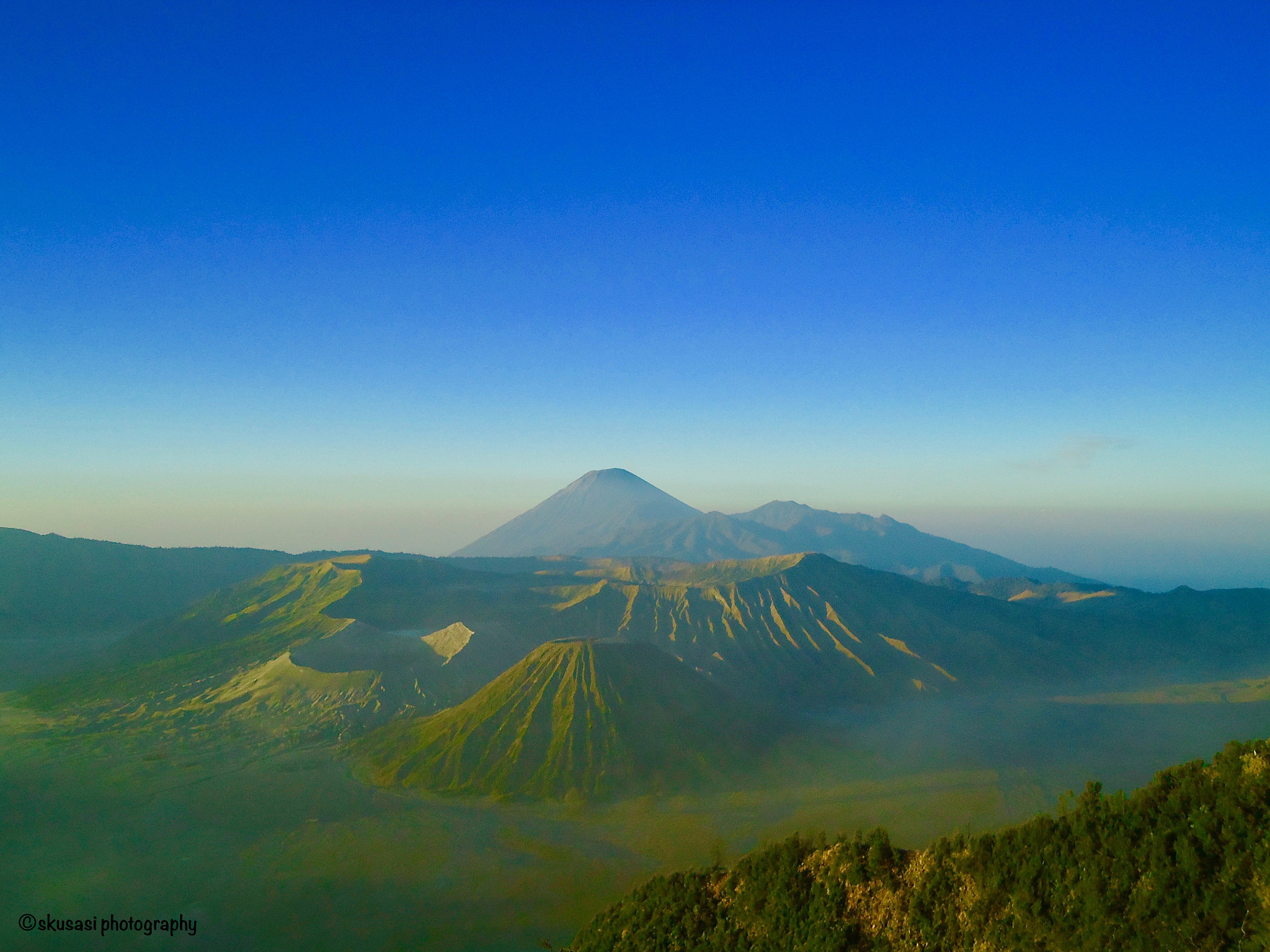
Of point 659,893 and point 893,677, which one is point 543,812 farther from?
point 893,677

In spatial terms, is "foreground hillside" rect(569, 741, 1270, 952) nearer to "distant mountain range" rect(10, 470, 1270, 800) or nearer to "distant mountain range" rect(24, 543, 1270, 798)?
"distant mountain range" rect(10, 470, 1270, 800)

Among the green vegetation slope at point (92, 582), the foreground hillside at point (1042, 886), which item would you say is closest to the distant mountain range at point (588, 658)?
the foreground hillside at point (1042, 886)

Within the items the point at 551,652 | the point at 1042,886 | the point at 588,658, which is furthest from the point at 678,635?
the point at 1042,886

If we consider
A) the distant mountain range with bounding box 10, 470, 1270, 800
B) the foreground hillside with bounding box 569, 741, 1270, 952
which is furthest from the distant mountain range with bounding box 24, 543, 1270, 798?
the foreground hillside with bounding box 569, 741, 1270, 952

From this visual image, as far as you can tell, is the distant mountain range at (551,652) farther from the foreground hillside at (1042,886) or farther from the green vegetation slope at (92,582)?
the foreground hillside at (1042,886)

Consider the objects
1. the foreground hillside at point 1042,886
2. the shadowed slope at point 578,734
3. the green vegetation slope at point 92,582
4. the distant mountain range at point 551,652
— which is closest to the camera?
the foreground hillside at point 1042,886
